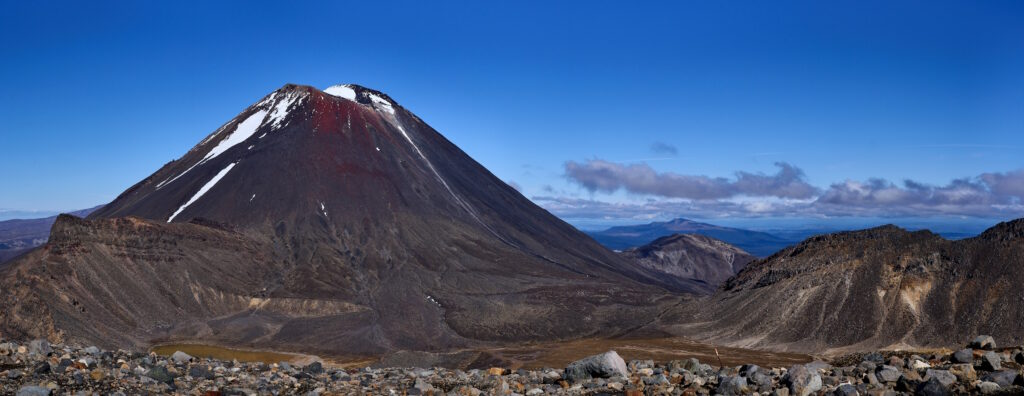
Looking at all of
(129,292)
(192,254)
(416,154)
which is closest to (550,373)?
(129,292)

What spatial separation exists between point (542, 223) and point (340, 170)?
4256 centimetres

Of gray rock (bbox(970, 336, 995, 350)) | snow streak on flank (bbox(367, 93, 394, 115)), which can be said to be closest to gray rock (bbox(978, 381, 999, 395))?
gray rock (bbox(970, 336, 995, 350))

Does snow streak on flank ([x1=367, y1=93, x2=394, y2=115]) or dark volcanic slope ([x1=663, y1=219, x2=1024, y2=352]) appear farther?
snow streak on flank ([x1=367, y1=93, x2=394, y2=115])

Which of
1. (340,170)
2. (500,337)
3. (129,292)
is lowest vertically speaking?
(500,337)

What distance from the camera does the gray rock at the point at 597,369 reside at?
1580 cm

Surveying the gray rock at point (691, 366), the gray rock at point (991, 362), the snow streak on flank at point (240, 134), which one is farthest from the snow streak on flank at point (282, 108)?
the gray rock at point (991, 362)

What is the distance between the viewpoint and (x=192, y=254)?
108 metres

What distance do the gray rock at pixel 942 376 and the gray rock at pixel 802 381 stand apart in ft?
5.30

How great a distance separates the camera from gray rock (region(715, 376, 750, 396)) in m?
13.3

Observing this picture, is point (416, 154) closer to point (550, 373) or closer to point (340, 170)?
point (340, 170)

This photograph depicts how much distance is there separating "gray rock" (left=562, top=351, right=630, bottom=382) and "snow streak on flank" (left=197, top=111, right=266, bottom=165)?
157 meters

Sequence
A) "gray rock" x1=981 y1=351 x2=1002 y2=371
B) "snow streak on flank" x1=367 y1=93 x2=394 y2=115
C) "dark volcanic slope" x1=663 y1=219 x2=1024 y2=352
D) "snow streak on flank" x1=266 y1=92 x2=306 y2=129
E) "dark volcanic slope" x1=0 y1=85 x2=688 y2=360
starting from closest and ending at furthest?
"gray rock" x1=981 y1=351 x2=1002 y2=371 → "dark volcanic slope" x1=663 y1=219 x2=1024 y2=352 → "dark volcanic slope" x1=0 y1=85 x2=688 y2=360 → "snow streak on flank" x1=266 y1=92 x2=306 y2=129 → "snow streak on flank" x1=367 y1=93 x2=394 y2=115

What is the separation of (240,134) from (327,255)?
185ft

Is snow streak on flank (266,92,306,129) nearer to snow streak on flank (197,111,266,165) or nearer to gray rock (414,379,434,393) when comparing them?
snow streak on flank (197,111,266,165)
